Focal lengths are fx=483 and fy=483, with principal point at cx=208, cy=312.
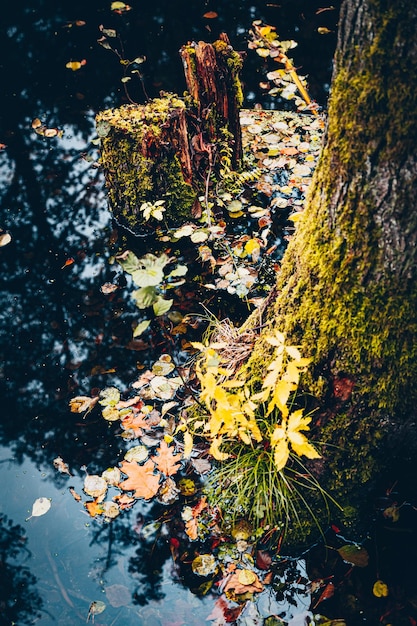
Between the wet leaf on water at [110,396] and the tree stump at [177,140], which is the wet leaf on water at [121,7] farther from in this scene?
the wet leaf on water at [110,396]

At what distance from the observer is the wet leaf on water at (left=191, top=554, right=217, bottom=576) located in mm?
2359

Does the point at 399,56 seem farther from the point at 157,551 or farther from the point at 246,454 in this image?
the point at 157,551

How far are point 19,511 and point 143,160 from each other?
247cm

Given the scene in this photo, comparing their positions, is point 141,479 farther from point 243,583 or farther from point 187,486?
point 243,583

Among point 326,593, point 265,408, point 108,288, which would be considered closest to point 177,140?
point 108,288

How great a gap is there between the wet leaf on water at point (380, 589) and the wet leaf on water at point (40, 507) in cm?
170

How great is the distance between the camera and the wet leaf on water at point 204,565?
2.36m

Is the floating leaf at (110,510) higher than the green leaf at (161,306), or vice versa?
the green leaf at (161,306)

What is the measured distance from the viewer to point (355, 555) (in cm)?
236

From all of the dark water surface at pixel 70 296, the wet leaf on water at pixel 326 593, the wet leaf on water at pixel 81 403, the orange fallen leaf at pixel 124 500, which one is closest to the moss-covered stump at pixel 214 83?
the dark water surface at pixel 70 296

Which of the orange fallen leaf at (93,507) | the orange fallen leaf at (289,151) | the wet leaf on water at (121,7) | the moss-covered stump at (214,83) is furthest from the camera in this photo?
the wet leaf on water at (121,7)

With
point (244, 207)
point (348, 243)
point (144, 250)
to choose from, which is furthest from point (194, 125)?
point (348, 243)

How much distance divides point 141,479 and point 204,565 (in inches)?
22.2

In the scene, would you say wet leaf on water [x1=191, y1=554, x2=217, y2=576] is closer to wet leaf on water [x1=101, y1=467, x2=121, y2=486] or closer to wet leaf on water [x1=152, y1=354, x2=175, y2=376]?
wet leaf on water [x1=101, y1=467, x2=121, y2=486]
